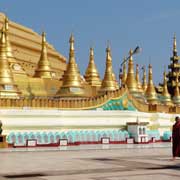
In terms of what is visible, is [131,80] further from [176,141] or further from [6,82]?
[176,141]

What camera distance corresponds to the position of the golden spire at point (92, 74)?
33781 millimetres

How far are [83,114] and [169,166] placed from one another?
1354 cm

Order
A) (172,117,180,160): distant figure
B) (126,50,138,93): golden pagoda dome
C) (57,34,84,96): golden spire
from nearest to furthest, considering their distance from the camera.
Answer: (172,117,180,160): distant figure, (57,34,84,96): golden spire, (126,50,138,93): golden pagoda dome

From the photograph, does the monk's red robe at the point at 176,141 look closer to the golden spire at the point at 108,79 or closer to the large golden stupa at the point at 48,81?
the large golden stupa at the point at 48,81

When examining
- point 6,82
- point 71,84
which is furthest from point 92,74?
point 6,82

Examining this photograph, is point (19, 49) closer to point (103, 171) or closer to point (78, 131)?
point (78, 131)

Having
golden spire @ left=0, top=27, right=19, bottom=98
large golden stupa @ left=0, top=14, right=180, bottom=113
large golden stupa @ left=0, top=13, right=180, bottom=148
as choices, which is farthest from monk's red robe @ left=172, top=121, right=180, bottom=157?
golden spire @ left=0, top=27, right=19, bottom=98

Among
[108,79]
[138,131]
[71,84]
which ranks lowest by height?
[138,131]

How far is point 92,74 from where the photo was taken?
34.2 m

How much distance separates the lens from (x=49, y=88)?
89.7 ft

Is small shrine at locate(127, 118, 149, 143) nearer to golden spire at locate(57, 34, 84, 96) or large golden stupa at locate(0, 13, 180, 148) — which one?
large golden stupa at locate(0, 13, 180, 148)

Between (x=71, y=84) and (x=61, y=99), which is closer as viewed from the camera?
(x=61, y=99)

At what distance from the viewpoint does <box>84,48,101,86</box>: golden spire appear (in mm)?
33781

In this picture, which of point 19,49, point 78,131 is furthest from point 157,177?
point 19,49
